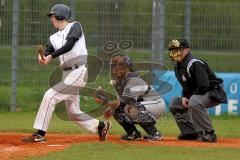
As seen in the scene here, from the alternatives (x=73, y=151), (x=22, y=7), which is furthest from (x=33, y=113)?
(x=73, y=151)

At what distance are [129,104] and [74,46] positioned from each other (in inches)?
46.5

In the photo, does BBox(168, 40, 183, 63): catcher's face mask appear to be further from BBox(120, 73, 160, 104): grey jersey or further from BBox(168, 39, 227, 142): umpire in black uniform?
BBox(120, 73, 160, 104): grey jersey

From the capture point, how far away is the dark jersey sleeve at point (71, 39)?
1059cm

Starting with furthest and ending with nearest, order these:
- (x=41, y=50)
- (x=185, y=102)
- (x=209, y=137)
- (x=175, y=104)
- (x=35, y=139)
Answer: (x=175, y=104) < (x=185, y=102) < (x=209, y=137) < (x=35, y=139) < (x=41, y=50)

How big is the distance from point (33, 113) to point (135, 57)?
102 inches

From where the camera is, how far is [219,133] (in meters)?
13.3

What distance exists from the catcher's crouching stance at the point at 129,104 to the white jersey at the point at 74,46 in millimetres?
510

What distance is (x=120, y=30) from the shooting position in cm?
1706

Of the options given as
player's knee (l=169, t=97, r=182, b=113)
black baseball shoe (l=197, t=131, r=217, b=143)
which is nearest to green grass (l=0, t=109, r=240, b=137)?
player's knee (l=169, t=97, r=182, b=113)

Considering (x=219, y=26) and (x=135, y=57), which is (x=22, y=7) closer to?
(x=135, y=57)

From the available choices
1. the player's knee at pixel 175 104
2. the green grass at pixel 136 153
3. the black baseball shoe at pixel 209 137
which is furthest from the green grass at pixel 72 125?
the green grass at pixel 136 153

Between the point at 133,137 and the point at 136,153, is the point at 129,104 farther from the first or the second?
the point at 136,153

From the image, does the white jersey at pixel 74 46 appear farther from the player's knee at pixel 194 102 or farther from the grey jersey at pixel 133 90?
the player's knee at pixel 194 102

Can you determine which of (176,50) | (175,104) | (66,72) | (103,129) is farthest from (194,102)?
(66,72)
